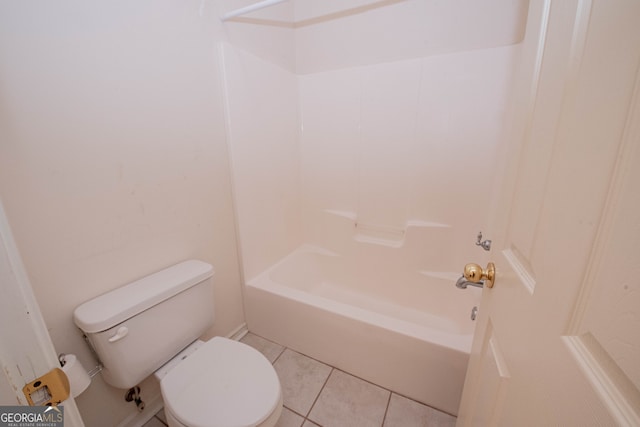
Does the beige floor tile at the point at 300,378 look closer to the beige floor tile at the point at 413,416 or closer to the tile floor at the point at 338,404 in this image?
the tile floor at the point at 338,404

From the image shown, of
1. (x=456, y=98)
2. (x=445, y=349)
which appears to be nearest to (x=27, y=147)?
(x=445, y=349)

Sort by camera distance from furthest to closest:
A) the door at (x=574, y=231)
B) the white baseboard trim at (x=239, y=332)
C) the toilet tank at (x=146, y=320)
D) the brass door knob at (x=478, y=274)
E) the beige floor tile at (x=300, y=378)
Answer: the white baseboard trim at (x=239, y=332) → the beige floor tile at (x=300, y=378) → the toilet tank at (x=146, y=320) → the brass door knob at (x=478, y=274) → the door at (x=574, y=231)

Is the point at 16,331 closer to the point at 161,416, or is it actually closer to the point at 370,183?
the point at 161,416

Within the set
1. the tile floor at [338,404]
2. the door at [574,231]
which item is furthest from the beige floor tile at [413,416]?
the door at [574,231]

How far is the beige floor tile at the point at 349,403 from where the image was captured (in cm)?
117

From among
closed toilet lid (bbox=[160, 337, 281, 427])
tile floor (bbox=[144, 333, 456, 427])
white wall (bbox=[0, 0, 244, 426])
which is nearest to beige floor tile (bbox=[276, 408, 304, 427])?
tile floor (bbox=[144, 333, 456, 427])

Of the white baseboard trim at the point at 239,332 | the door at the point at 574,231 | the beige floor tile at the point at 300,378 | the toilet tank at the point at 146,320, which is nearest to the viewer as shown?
the door at the point at 574,231

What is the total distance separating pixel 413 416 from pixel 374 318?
0.48m

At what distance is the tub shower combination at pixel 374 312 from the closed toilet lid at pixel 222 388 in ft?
1.61

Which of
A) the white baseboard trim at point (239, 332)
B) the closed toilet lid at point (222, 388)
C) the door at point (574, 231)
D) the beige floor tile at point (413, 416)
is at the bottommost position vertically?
the beige floor tile at point (413, 416)

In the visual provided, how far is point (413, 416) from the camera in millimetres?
1182

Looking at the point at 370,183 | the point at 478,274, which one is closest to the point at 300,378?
the point at 478,274

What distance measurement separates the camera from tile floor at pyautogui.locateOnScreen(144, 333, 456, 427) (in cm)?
116

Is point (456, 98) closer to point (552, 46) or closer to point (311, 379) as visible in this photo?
point (552, 46)
